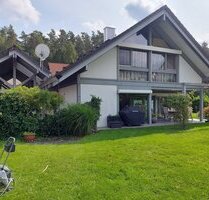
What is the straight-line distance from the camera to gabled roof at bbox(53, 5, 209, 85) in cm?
1437

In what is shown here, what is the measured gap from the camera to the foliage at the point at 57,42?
53688 millimetres

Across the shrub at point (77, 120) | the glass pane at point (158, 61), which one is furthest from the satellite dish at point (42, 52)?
the glass pane at point (158, 61)

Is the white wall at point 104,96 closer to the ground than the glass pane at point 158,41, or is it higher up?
closer to the ground

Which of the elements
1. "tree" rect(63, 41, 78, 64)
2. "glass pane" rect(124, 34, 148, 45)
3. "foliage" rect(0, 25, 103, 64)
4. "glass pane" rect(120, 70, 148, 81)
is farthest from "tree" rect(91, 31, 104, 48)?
"glass pane" rect(120, 70, 148, 81)

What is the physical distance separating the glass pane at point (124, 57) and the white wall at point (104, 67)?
24.4 inches

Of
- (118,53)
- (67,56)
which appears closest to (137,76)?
(118,53)

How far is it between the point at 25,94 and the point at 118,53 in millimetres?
6676

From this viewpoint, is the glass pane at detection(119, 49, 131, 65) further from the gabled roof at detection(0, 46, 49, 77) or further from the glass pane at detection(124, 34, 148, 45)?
the gabled roof at detection(0, 46, 49, 77)

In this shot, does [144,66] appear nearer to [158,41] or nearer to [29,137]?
[158,41]

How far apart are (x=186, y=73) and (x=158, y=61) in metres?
2.48

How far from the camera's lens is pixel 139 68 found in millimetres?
17875

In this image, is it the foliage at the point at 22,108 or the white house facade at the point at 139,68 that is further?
the white house facade at the point at 139,68

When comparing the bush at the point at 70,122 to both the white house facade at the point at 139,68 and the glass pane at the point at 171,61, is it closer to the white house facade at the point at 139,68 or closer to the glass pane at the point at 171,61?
the white house facade at the point at 139,68

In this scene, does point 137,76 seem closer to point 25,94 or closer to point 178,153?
point 25,94
